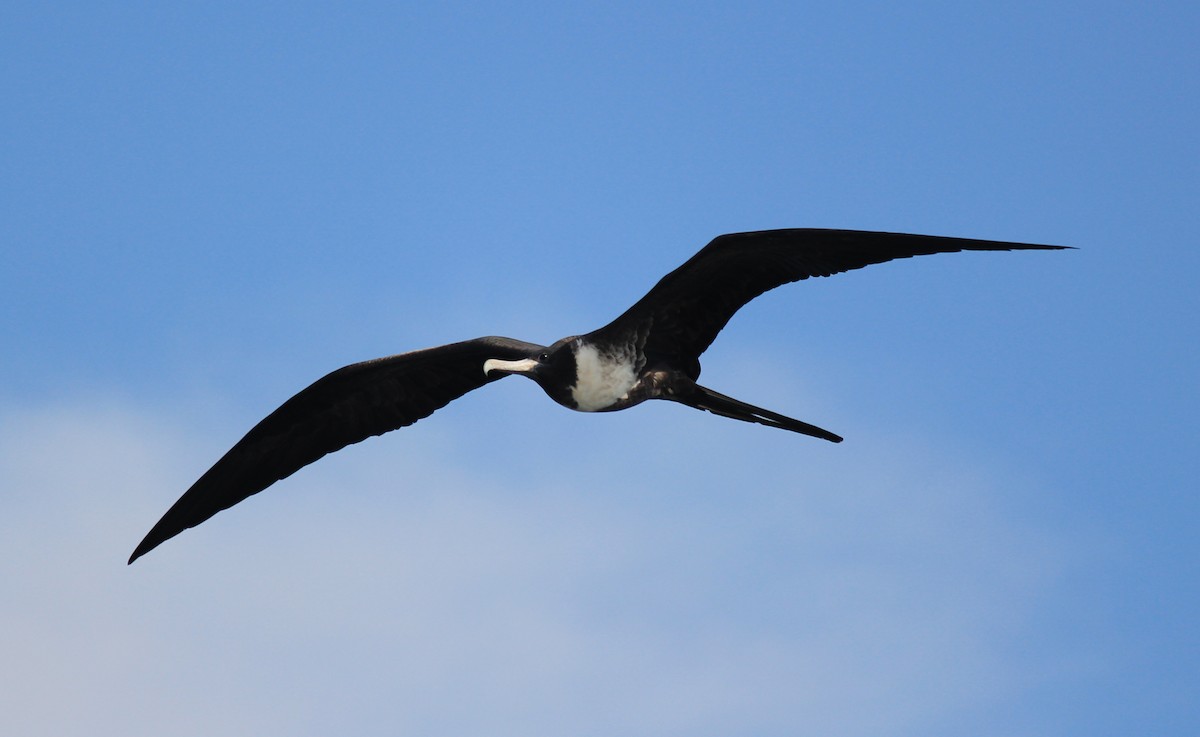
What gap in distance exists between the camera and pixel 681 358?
30.0ft

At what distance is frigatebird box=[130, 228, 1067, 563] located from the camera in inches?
339

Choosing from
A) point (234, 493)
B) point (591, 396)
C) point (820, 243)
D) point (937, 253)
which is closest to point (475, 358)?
point (591, 396)

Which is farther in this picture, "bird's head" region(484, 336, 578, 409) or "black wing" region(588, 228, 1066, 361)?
"bird's head" region(484, 336, 578, 409)

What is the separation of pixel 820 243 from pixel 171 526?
502 centimetres

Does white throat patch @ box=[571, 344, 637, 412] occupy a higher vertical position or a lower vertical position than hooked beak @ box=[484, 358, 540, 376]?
lower

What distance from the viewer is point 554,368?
360 inches

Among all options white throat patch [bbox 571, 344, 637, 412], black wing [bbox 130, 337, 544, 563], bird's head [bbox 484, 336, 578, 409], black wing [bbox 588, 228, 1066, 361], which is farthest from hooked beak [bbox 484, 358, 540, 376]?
black wing [bbox 130, 337, 544, 563]

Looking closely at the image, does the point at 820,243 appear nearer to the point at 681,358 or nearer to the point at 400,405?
the point at 681,358

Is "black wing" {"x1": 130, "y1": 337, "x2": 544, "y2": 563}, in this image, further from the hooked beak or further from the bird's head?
the bird's head

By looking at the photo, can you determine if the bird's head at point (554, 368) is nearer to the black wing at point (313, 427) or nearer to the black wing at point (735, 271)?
the black wing at point (735, 271)

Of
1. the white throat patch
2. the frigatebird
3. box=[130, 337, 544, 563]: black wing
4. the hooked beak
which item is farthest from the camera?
box=[130, 337, 544, 563]: black wing

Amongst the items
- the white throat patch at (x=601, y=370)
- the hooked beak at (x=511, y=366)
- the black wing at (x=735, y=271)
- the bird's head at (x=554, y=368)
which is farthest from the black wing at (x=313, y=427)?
the black wing at (x=735, y=271)

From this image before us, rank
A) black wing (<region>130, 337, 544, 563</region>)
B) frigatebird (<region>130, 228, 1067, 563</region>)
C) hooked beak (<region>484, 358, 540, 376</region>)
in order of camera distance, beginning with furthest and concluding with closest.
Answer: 1. black wing (<region>130, 337, 544, 563</region>)
2. hooked beak (<region>484, 358, 540, 376</region>)
3. frigatebird (<region>130, 228, 1067, 563</region>)

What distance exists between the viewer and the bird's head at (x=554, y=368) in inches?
358
